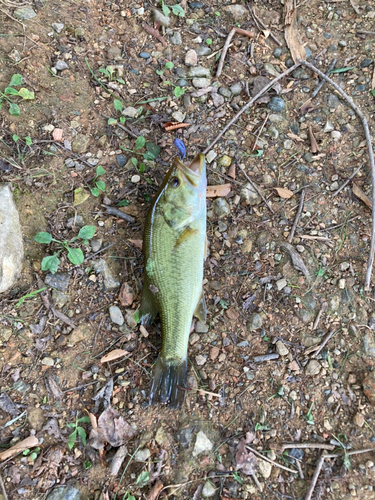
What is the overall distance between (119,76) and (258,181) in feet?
6.65

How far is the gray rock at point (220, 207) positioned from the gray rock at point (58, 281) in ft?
5.78

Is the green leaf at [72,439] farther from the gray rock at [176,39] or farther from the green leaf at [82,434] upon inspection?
the gray rock at [176,39]

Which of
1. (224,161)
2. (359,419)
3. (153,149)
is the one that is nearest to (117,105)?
(153,149)

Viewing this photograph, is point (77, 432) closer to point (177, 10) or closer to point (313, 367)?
point (313, 367)

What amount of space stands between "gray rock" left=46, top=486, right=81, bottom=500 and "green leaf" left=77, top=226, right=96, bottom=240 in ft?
7.59

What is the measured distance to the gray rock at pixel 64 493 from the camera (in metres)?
3.08

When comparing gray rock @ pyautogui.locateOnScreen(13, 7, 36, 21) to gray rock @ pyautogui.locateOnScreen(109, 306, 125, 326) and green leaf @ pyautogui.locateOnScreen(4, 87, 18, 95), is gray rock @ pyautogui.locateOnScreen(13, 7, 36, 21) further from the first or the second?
gray rock @ pyautogui.locateOnScreen(109, 306, 125, 326)

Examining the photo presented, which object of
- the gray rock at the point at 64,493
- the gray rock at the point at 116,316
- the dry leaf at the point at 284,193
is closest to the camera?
the gray rock at the point at 64,493

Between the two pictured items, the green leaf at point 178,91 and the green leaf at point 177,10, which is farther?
the green leaf at point 177,10

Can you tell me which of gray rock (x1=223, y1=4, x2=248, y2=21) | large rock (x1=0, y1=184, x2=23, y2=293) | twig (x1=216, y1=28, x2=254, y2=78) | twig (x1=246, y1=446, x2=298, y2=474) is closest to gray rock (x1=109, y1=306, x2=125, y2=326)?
large rock (x1=0, y1=184, x2=23, y2=293)

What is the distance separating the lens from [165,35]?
4.24m

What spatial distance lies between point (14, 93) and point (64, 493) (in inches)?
154

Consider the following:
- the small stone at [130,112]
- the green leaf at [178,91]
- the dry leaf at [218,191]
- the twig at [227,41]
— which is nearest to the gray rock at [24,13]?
the small stone at [130,112]

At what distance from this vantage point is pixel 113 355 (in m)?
3.49
